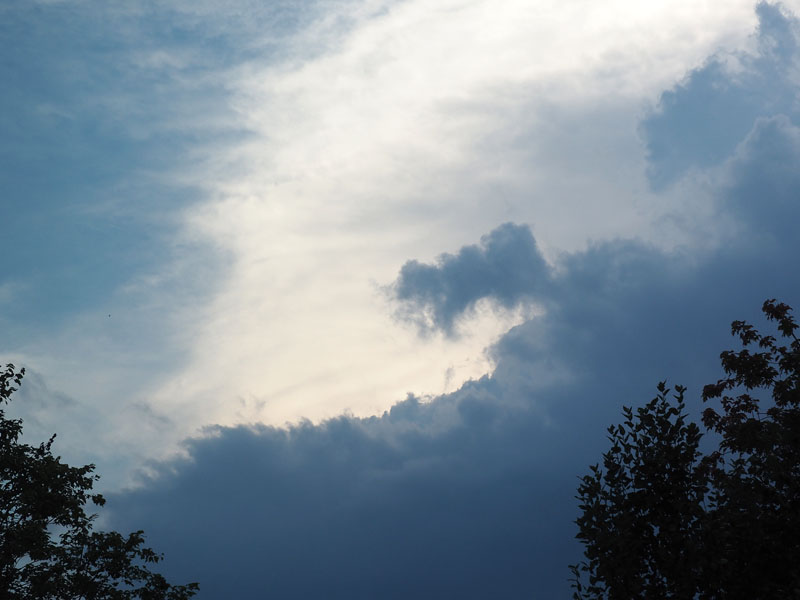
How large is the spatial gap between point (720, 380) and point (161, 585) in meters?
25.5

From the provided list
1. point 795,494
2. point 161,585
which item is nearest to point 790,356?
point 795,494

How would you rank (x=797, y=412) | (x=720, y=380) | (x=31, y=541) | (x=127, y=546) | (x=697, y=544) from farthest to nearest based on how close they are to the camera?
(x=127, y=546) < (x=31, y=541) < (x=720, y=380) < (x=797, y=412) < (x=697, y=544)

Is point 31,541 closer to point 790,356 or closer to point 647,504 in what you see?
point 647,504

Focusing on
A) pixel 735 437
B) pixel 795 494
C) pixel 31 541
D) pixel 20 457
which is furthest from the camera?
pixel 20 457

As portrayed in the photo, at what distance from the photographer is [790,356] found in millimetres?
24578

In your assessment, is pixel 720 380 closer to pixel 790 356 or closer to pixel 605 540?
pixel 790 356

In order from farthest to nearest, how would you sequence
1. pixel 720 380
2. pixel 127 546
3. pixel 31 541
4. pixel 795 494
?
pixel 127 546
pixel 31 541
pixel 720 380
pixel 795 494

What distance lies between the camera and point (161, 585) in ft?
114

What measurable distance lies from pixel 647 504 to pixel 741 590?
7.53ft

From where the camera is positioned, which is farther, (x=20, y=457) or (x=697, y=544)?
(x=20, y=457)

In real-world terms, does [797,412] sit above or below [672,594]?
above

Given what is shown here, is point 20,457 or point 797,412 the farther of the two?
point 20,457

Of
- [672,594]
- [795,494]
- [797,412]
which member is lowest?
[672,594]

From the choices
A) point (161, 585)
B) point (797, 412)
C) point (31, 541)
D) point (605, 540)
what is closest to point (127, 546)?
point (161, 585)
